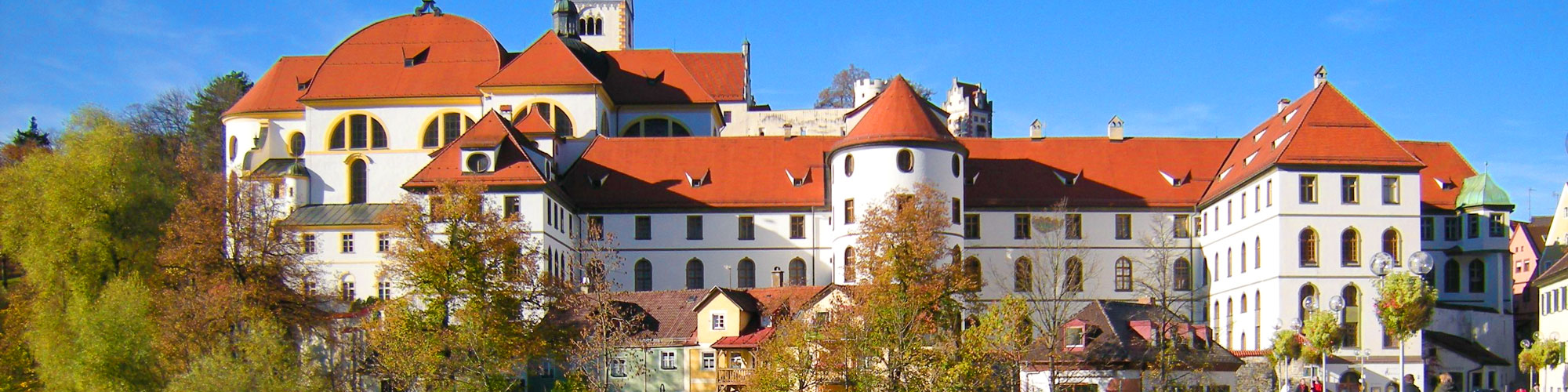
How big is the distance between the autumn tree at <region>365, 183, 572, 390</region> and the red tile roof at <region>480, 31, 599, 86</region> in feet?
63.0

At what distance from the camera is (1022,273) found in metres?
62.8

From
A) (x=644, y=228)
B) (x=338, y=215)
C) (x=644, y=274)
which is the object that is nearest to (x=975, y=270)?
(x=644, y=274)

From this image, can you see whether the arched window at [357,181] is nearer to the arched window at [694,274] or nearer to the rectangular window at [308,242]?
the rectangular window at [308,242]

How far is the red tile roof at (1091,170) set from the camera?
6366 cm

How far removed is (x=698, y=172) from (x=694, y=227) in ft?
8.42

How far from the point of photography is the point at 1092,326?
164 feet

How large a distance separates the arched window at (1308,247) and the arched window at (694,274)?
2050cm

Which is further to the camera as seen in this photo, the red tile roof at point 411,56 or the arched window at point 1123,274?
the red tile roof at point 411,56

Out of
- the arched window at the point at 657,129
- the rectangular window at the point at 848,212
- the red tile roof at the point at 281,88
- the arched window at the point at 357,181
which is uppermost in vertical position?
the red tile roof at the point at 281,88

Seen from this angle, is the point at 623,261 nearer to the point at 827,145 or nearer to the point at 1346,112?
the point at 827,145

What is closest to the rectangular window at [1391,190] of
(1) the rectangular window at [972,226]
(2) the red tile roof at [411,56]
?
(1) the rectangular window at [972,226]

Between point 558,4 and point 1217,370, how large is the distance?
49016mm

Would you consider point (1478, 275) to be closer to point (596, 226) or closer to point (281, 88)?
point (596, 226)

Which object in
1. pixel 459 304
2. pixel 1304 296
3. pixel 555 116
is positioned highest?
pixel 555 116
